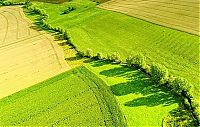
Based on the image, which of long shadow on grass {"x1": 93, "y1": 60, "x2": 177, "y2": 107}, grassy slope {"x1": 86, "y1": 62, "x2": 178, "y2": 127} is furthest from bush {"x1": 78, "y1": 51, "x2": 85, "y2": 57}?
long shadow on grass {"x1": 93, "y1": 60, "x2": 177, "y2": 107}

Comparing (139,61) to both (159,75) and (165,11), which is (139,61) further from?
(165,11)

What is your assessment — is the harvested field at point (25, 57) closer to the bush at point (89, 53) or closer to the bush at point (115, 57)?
the bush at point (89, 53)

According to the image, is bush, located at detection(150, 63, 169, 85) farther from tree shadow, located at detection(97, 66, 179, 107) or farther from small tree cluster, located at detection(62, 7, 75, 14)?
small tree cluster, located at detection(62, 7, 75, 14)

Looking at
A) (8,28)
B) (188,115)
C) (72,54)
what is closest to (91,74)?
(72,54)

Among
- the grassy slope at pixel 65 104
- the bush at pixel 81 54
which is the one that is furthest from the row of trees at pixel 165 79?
the grassy slope at pixel 65 104

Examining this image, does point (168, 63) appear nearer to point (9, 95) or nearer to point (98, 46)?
point (98, 46)

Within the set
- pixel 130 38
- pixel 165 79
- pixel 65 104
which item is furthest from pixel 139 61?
pixel 65 104
